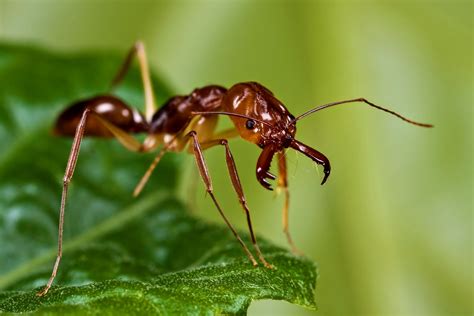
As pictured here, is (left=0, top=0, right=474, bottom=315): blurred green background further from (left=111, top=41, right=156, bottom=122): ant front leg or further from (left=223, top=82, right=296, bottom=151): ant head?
(left=223, top=82, right=296, bottom=151): ant head

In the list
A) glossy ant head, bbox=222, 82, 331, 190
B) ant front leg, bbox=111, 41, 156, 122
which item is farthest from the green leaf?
glossy ant head, bbox=222, 82, 331, 190

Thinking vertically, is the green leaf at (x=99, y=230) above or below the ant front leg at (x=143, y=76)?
below

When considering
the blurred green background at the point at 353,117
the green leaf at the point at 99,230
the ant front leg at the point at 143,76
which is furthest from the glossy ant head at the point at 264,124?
the blurred green background at the point at 353,117

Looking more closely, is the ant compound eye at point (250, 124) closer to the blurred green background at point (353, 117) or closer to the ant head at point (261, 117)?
the ant head at point (261, 117)

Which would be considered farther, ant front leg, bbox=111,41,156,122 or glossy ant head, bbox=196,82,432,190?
ant front leg, bbox=111,41,156,122

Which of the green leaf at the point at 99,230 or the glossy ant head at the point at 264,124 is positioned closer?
the green leaf at the point at 99,230
